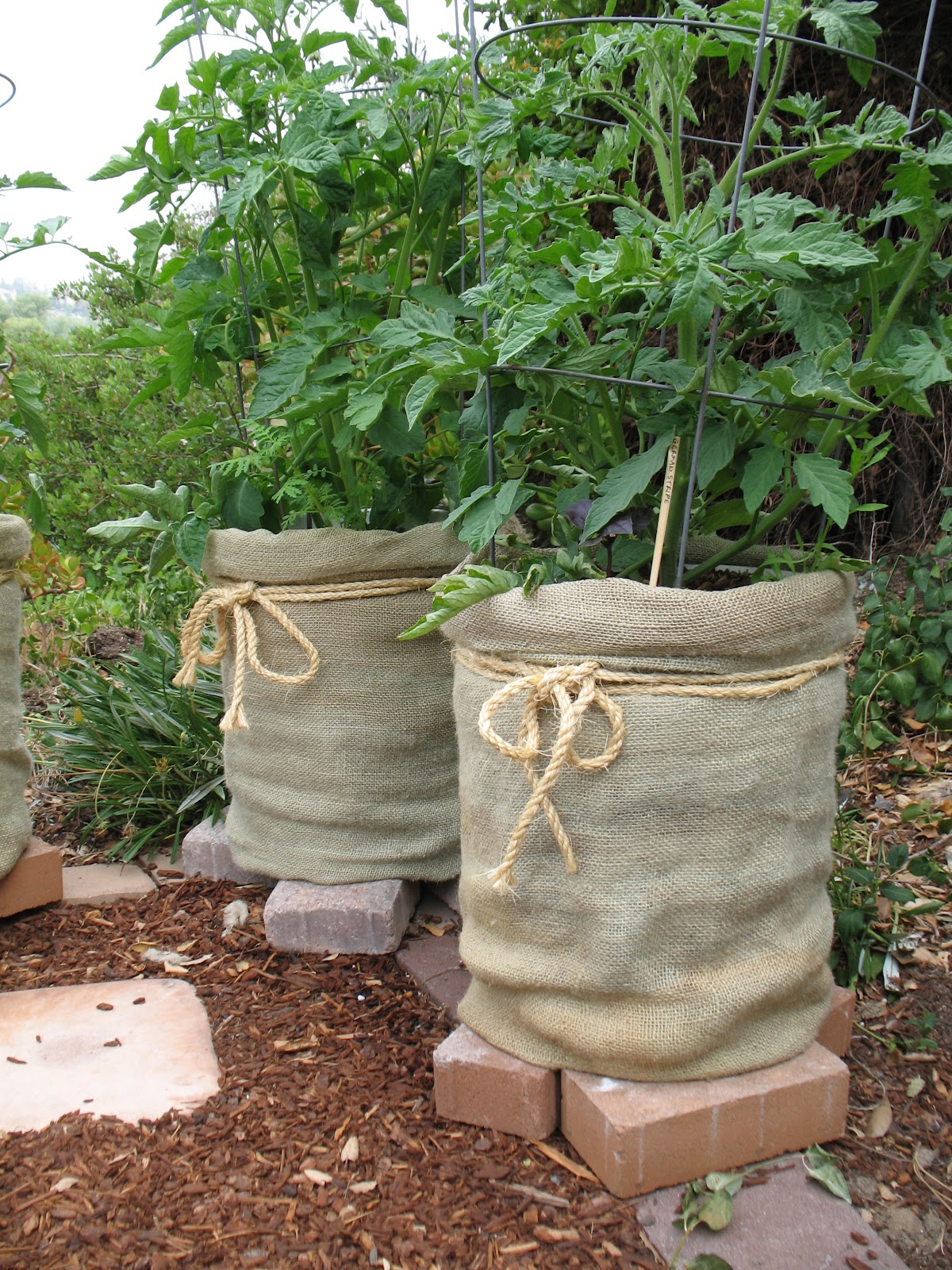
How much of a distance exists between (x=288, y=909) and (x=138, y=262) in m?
1.26

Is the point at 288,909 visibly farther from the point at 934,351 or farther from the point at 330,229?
the point at 934,351

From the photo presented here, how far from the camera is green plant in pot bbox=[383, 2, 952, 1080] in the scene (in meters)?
1.30

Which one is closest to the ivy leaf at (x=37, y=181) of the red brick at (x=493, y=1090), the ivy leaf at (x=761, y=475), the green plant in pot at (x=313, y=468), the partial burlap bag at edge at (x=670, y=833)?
the green plant in pot at (x=313, y=468)

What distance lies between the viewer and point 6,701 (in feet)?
7.01

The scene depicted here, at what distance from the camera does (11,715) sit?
7.04ft

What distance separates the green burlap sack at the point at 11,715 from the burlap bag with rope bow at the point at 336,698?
400 mm

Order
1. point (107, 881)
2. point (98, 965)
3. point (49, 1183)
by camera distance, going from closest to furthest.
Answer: point (49, 1183)
point (98, 965)
point (107, 881)

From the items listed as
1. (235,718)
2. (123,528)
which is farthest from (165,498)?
(235,718)

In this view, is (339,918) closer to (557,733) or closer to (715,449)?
(557,733)

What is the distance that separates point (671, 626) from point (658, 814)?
0.79ft

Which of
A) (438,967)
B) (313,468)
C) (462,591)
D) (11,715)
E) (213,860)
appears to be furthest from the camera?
(213,860)

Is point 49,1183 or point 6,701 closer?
point 49,1183

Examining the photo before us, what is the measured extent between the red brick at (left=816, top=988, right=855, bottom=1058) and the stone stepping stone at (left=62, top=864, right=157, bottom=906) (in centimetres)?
146

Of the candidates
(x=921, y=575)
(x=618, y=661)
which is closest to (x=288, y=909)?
(x=618, y=661)
